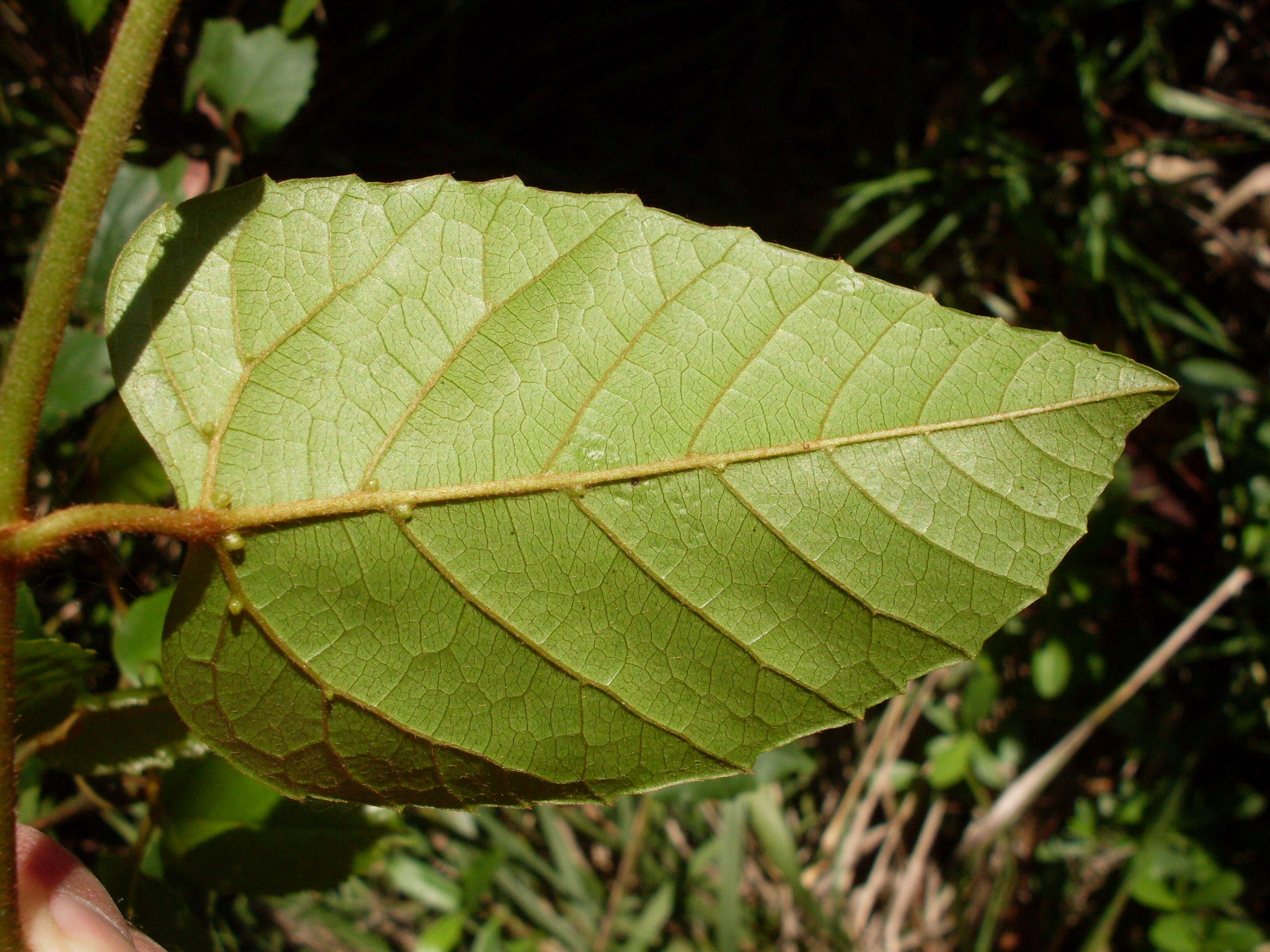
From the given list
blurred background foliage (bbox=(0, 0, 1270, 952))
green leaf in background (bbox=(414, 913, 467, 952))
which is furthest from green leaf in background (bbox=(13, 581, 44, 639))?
green leaf in background (bbox=(414, 913, 467, 952))

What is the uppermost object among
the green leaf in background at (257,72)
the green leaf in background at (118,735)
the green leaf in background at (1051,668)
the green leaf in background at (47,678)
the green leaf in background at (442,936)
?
the green leaf in background at (257,72)

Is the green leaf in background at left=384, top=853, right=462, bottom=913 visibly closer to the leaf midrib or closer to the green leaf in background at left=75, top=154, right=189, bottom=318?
the green leaf in background at left=75, top=154, right=189, bottom=318

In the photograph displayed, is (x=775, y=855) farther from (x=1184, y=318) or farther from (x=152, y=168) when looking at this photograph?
(x=152, y=168)

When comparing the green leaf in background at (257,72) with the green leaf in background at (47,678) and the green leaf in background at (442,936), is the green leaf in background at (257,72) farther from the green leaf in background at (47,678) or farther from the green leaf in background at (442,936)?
the green leaf in background at (442,936)

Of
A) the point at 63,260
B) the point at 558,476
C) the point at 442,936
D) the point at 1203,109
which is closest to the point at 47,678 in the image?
the point at 63,260

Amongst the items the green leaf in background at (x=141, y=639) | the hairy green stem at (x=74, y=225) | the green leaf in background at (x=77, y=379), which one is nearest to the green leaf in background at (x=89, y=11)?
the green leaf in background at (x=77, y=379)
